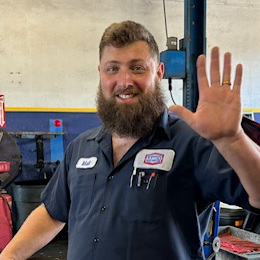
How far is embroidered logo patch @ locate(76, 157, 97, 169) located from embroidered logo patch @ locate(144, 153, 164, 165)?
0.25m

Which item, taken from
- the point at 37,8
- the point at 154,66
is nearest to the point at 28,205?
the point at 37,8

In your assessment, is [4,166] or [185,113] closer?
[185,113]

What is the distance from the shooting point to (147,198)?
1247 millimetres

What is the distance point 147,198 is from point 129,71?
484 millimetres

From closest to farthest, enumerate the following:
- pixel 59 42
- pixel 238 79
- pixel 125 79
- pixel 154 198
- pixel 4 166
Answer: pixel 238 79 → pixel 154 198 → pixel 125 79 → pixel 4 166 → pixel 59 42

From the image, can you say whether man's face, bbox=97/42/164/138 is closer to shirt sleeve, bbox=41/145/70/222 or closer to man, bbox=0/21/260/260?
man, bbox=0/21/260/260

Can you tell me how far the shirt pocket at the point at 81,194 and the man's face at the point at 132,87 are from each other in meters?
0.23

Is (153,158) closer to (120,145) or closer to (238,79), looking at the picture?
(120,145)

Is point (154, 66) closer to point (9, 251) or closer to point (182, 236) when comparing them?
point (182, 236)

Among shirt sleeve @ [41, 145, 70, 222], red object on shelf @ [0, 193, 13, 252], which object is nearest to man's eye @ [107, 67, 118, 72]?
shirt sleeve @ [41, 145, 70, 222]

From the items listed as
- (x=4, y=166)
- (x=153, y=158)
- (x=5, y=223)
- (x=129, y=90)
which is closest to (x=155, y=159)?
(x=153, y=158)

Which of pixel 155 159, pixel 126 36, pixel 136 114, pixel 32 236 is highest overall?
pixel 126 36

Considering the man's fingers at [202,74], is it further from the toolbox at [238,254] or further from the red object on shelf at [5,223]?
the red object on shelf at [5,223]

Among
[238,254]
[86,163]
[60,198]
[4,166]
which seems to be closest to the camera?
[86,163]
